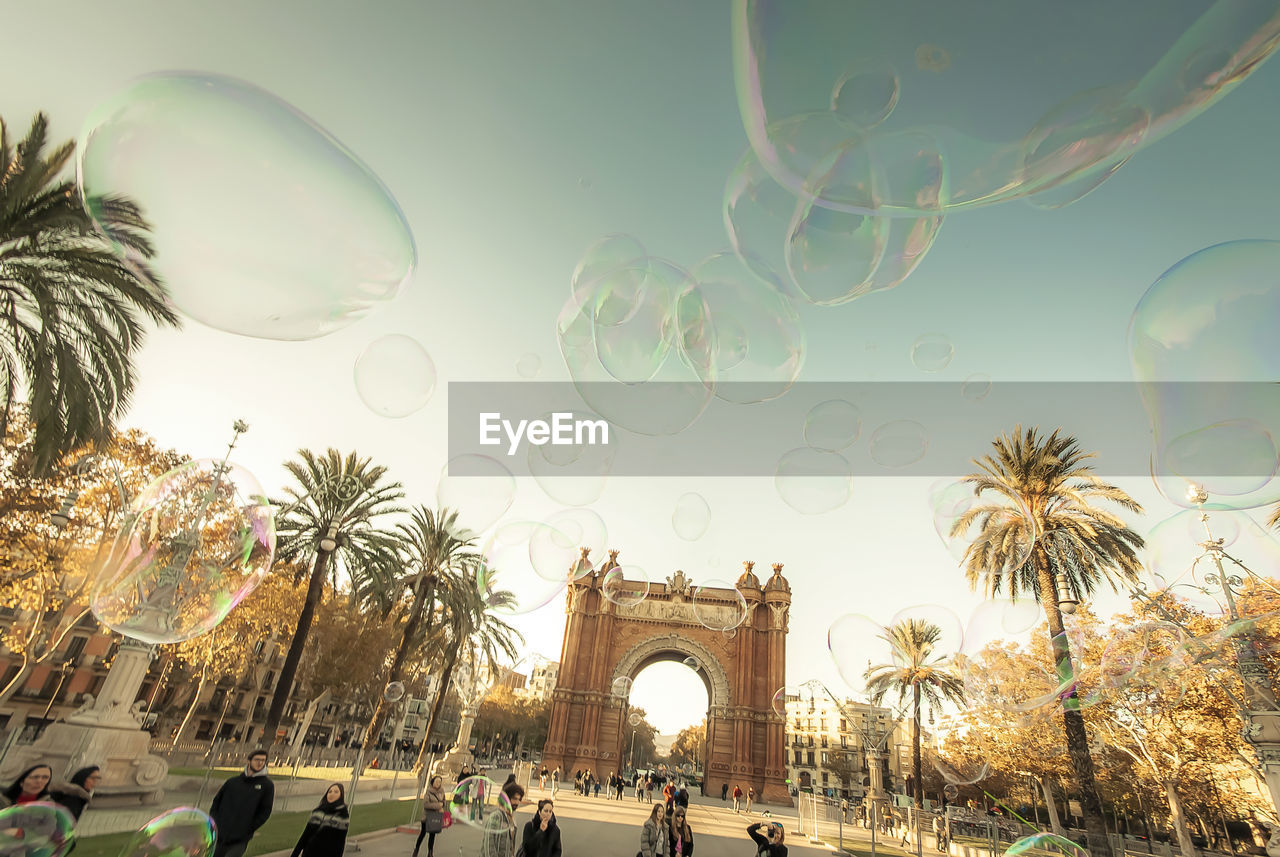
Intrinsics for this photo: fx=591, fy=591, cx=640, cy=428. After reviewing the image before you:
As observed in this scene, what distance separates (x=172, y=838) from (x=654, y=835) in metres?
5.49

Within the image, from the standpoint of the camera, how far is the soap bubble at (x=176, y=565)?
8.72 metres

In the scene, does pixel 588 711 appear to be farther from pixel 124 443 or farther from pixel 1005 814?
pixel 1005 814

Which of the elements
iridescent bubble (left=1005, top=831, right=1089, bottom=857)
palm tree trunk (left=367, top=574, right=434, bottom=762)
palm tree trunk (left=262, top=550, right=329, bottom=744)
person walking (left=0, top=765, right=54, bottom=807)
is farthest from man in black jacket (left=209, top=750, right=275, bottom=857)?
palm tree trunk (left=367, top=574, right=434, bottom=762)

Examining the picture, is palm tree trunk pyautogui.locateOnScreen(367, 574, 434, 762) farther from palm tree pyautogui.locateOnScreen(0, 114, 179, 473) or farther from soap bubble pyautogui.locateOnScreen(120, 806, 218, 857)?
soap bubble pyautogui.locateOnScreen(120, 806, 218, 857)

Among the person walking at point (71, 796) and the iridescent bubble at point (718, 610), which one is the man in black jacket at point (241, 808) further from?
the iridescent bubble at point (718, 610)

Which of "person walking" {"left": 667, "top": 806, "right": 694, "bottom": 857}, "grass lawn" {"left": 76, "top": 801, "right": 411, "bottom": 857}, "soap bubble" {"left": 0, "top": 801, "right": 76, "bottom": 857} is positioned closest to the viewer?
"soap bubble" {"left": 0, "top": 801, "right": 76, "bottom": 857}

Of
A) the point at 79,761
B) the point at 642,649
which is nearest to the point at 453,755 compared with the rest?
the point at 79,761

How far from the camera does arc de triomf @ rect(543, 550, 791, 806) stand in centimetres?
3894

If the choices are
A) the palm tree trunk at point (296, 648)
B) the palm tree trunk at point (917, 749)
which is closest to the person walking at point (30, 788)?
the palm tree trunk at point (296, 648)

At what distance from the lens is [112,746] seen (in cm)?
1175

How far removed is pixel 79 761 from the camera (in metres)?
11.0

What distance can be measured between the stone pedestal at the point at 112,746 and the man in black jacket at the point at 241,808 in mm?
8526

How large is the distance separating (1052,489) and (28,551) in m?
33.3

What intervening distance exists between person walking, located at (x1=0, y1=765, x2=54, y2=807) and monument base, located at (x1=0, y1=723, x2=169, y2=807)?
23.8ft
